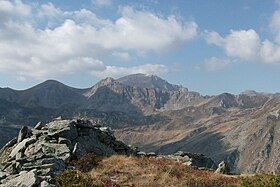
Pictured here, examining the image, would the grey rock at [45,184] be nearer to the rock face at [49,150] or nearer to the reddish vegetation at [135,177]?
the rock face at [49,150]

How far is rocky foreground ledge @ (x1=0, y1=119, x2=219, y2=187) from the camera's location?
19.1 m

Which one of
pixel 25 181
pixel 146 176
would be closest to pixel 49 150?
pixel 146 176

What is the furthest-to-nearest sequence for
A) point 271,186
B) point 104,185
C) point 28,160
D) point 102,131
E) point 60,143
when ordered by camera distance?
point 102,131
point 60,143
point 28,160
point 104,185
point 271,186

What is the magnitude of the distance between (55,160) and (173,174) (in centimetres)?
666

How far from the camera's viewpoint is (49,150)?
25.6 m

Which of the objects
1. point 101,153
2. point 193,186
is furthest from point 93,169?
point 101,153

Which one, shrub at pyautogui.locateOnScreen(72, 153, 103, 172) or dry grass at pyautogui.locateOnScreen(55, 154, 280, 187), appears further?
shrub at pyautogui.locateOnScreen(72, 153, 103, 172)

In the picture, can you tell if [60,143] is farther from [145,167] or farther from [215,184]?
[215,184]

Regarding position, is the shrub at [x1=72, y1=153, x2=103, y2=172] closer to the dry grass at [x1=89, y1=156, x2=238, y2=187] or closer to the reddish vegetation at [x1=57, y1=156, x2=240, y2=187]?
the reddish vegetation at [x1=57, y1=156, x2=240, y2=187]

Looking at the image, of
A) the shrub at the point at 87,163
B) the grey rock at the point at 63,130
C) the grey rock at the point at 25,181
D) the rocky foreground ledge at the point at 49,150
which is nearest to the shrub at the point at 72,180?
the rocky foreground ledge at the point at 49,150

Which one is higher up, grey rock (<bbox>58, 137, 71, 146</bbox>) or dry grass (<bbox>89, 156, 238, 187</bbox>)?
grey rock (<bbox>58, 137, 71, 146</bbox>)

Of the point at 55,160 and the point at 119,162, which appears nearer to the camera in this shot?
the point at 55,160

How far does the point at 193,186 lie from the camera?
64.3 feet

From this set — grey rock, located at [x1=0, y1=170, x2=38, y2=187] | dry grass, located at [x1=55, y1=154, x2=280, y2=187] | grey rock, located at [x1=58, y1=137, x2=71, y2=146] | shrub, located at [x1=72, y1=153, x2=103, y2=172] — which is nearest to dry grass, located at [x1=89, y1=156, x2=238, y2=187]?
dry grass, located at [x1=55, y1=154, x2=280, y2=187]
